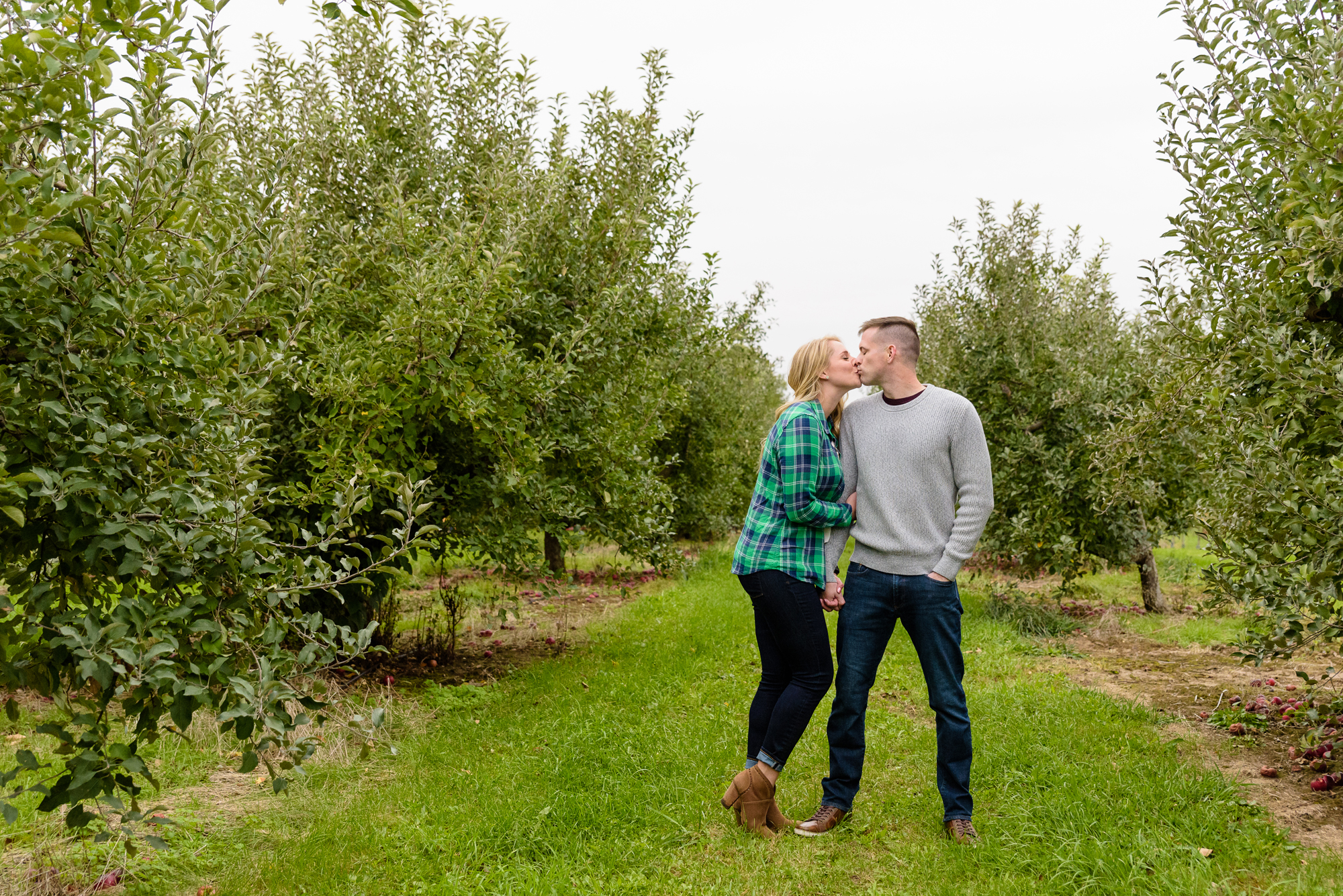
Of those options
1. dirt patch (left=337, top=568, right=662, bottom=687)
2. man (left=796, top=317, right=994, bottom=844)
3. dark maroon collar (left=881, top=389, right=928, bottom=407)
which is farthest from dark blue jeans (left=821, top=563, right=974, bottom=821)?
dirt patch (left=337, top=568, right=662, bottom=687)

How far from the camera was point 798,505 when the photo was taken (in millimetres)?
4168

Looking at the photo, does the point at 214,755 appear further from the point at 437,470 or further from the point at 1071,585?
the point at 1071,585

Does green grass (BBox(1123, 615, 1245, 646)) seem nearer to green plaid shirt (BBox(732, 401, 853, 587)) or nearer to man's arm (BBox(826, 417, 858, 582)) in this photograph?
man's arm (BBox(826, 417, 858, 582))

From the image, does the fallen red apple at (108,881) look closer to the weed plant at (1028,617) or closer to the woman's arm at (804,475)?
the woman's arm at (804,475)

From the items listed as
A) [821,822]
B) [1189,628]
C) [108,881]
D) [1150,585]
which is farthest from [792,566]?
[1150,585]

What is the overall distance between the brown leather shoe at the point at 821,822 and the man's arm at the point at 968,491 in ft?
4.37

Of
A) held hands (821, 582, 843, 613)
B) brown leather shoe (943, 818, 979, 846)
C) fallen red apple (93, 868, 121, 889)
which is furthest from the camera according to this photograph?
held hands (821, 582, 843, 613)

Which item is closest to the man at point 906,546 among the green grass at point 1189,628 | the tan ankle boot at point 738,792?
the tan ankle boot at point 738,792

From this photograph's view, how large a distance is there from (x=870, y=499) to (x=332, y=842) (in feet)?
10.3

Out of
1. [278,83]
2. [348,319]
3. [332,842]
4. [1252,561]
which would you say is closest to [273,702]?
[332,842]

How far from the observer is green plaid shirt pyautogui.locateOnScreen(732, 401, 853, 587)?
417 cm

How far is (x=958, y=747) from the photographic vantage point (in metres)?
4.10

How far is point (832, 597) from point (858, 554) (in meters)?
0.26

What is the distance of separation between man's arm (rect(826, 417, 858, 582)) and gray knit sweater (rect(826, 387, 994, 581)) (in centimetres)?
1
